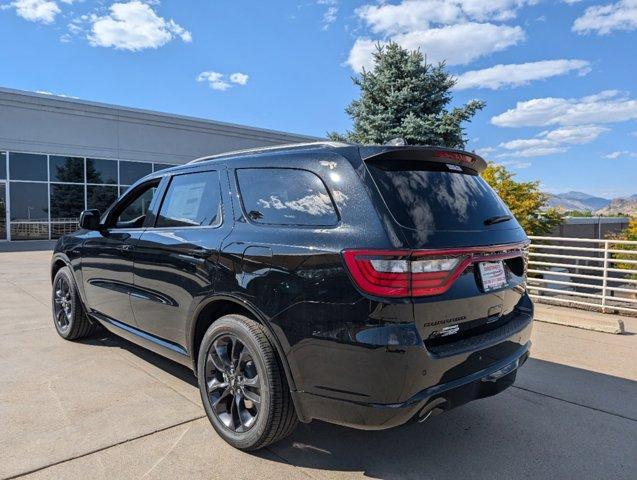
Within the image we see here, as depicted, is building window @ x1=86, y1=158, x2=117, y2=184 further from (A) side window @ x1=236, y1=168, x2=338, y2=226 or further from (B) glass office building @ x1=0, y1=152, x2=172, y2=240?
(A) side window @ x1=236, y1=168, x2=338, y2=226

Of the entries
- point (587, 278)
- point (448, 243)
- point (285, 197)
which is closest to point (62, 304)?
point (285, 197)

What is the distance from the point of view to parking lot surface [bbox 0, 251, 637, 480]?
2785 mm

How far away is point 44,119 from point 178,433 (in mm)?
19773

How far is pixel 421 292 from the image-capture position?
93.5 inches

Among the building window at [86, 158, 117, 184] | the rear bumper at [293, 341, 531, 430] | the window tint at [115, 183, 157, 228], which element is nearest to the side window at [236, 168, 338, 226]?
the rear bumper at [293, 341, 531, 430]

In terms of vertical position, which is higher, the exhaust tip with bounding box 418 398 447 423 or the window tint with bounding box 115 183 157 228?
the window tint with bounding box 115 183 157 228

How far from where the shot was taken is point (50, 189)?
1967 cm

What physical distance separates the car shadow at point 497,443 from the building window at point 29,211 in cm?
1970

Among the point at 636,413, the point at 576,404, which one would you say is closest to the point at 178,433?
the point at 576,404

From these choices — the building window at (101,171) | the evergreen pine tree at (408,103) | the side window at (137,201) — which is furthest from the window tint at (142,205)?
the building window at (101,171)

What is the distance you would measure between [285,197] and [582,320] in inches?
202

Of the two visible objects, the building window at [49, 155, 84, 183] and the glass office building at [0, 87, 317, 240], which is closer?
the glass office building at [0, 87, 317, 240]

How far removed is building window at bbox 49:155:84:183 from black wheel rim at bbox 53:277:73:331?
16420mm

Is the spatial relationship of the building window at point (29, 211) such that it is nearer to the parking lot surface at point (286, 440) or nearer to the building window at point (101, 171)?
the building window at point (101, 171)
